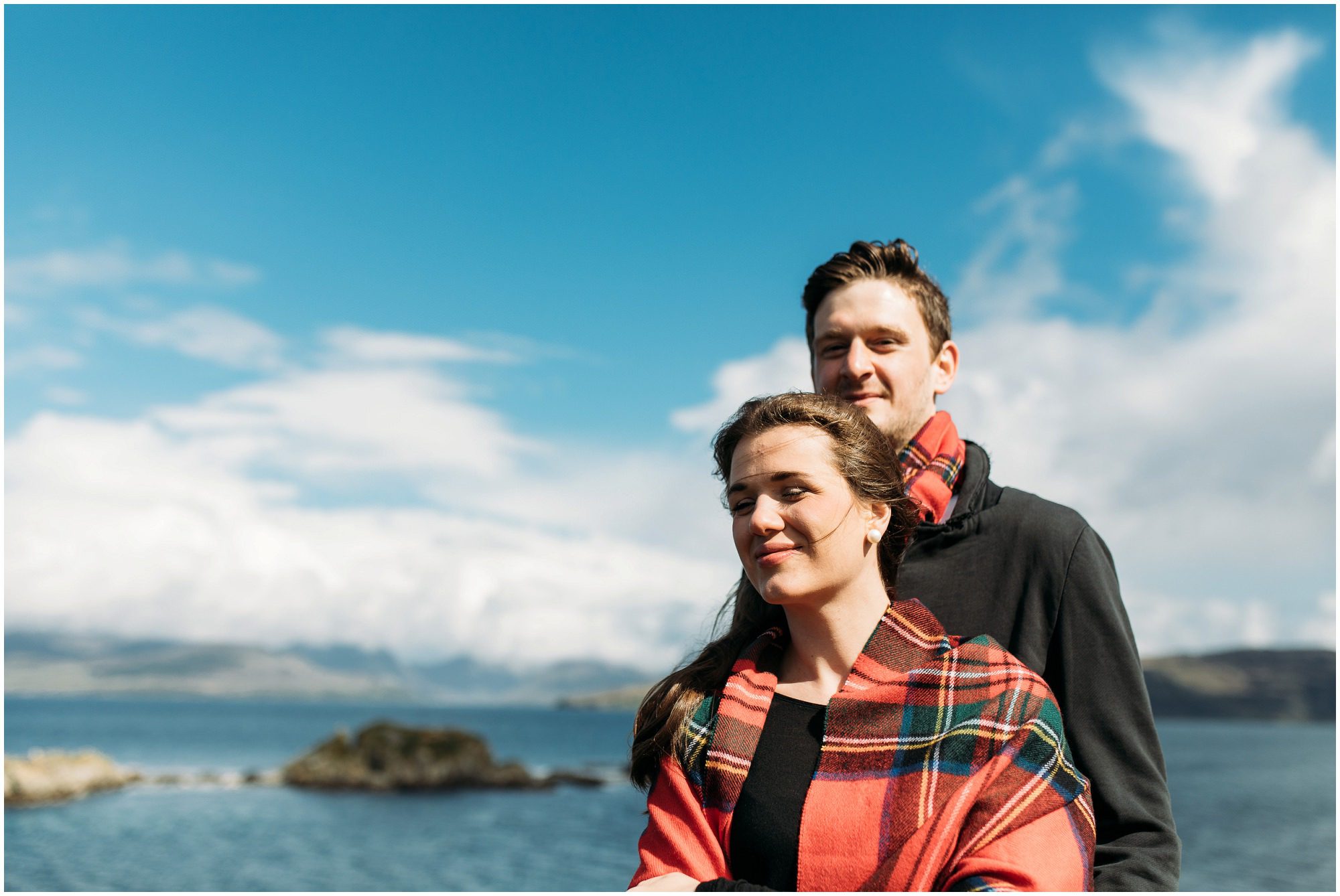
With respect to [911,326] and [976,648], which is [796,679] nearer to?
[976,648]

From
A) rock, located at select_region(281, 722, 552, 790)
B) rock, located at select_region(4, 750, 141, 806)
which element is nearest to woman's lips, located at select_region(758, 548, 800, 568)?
rock, located at select_region(281, 722, 552, 790)

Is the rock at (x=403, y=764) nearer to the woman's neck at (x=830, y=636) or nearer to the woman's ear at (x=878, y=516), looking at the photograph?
the woman's neck at (x=830, y=636)

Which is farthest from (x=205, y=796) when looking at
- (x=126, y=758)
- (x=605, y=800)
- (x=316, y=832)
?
(x=126, y=758)

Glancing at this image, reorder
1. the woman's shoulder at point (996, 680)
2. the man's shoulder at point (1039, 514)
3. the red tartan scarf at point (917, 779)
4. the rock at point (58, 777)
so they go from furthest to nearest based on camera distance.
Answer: the rock at point (58, 777), the man's shoulder at point (1039, 514), the woman's shoulder at point (996, 680), the red tartan scarf at point (917, 779)

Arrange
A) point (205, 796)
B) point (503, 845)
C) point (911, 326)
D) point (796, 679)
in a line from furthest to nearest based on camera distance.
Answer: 1. point (205, 796)
2. point (503, 845)
3. point (911, 326)
4. point (796, 679)

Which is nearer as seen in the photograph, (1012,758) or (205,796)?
(1012,758)

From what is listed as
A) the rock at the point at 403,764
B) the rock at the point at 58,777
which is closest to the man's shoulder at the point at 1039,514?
the rock at the point at 403,764

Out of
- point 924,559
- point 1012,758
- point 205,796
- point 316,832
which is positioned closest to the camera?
point 1012,758

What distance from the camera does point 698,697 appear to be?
3.31 m

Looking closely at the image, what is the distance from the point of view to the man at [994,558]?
3.12m

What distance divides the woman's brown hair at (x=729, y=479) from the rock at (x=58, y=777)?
82213mm

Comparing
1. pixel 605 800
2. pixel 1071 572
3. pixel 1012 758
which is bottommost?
pixel 605 800

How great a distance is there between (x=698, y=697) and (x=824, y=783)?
1.86 feet

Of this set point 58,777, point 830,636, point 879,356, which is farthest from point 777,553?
point 58,777
